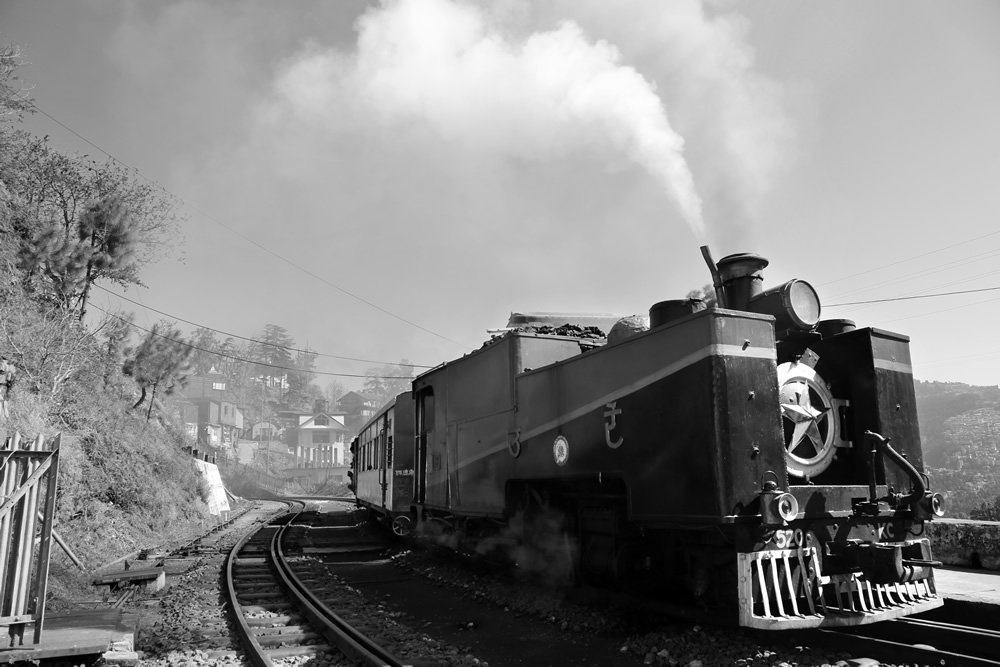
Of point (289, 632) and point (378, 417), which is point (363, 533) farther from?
point (289, 632)

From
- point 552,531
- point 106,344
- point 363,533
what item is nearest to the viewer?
point 552,531

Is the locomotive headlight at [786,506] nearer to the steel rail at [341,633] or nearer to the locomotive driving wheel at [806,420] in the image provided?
the locomotive driving wheel at [806,420]

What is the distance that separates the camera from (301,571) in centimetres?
972

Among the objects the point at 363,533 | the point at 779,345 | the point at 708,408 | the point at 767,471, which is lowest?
the point at 363,533

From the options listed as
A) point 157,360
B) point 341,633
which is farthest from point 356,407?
point 341,633

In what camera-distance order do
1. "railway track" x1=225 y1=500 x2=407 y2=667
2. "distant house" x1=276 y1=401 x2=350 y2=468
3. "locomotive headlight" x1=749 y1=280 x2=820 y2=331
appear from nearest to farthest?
"locomotive headlight" x1=749 y1=280 x2=820 y2=331, "railway track" x1=225 y1=500 x2=407 y2=667, "distant house" x1=276 y1=401 x2=350 y2=468

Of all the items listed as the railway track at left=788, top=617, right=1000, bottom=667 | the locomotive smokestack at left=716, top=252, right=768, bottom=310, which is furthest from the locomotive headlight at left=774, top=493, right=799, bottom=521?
the locomotive smokestack at left=716, top=252, right=768, bottom=310

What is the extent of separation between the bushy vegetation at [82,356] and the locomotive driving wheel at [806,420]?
977 centimetres

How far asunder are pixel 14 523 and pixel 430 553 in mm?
7464

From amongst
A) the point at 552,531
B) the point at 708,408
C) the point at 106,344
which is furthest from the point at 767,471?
the point at 106,344

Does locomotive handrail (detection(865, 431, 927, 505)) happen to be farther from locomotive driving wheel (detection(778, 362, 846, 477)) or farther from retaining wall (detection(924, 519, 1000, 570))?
retaining wall (detection(924, 519, 1000, 570))

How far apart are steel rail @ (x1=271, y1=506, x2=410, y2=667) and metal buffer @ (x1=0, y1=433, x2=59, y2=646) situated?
218 centimetres

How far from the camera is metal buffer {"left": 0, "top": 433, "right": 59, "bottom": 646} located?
428 cm

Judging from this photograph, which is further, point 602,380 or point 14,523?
point 602,380
